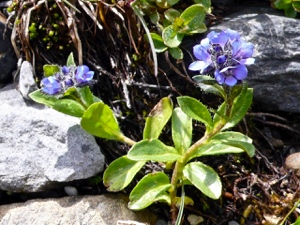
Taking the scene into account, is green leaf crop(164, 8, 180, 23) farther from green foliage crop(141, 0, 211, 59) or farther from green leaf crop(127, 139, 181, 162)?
green leaf crop(127, 139, 181, 162)

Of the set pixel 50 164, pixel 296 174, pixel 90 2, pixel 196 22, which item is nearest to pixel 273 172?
pixel 296 174

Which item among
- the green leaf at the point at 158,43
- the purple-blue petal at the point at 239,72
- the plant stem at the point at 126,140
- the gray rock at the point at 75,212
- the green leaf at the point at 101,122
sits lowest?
the gray rock at the point at 75,212

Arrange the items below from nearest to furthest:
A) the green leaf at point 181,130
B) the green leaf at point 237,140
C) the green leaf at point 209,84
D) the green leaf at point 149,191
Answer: the green leaf at point 209,84, the green leaf at point 237,140, the green leaf at point 149,191, the green leaf at point 181,130

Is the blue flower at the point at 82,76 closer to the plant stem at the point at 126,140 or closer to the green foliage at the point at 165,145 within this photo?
the green foliage at the point at 165,145

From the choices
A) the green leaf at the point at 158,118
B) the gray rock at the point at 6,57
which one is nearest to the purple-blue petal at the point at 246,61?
the green leaf at the point at 158,118

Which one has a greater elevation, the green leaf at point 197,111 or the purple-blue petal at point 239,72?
the purple-blue petal at point 239,72

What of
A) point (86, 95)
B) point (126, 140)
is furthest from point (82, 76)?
point (126, 140)

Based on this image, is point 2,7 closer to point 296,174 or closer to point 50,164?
point 50,164

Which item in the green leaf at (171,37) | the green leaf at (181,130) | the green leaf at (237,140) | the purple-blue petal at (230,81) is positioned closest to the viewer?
the purple-blue petal at (230,81)
